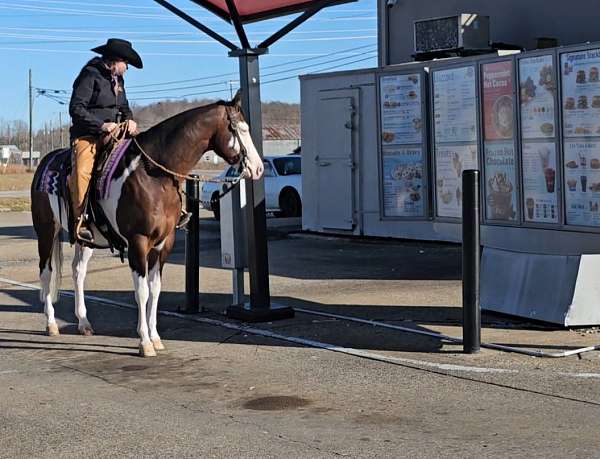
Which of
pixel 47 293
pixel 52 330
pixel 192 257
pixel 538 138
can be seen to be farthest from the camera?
pixel 538 138

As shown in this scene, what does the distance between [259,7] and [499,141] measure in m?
3.88

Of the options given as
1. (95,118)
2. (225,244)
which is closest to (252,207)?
(225,244)

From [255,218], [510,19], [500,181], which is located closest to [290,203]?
[510,19]

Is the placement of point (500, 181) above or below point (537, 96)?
below

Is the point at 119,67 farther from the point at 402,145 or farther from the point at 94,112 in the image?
the point at 402,145

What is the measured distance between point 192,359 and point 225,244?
2.44 metres

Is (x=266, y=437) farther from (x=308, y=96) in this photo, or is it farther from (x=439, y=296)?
(x=308, y=96)

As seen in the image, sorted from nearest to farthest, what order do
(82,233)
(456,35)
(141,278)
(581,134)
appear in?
(141,278), (82,233), (581,134), (456,35)

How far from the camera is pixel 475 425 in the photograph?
6594 millimetres

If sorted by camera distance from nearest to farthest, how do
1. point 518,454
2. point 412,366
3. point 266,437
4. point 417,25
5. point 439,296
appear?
point 518,454
point 266,437
point 412,366
point 439,296
point 417,25

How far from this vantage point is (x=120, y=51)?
31.3 feet

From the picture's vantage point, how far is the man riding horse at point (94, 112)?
370 inches

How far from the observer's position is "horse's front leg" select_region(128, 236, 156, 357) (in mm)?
9109

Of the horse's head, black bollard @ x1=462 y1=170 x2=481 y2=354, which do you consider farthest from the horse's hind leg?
black bollard @ x1=462 y1=170 x2=481 y2=354
